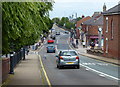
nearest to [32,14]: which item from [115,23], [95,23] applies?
Answer: [115,23]

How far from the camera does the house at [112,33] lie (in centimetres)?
4666

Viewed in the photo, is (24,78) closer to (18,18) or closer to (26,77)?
(26,77)

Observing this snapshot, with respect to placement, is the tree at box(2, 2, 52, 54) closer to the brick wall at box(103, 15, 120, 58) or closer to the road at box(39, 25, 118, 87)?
the road at box(39, 25, 118, 87)

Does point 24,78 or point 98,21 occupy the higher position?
point 98,21

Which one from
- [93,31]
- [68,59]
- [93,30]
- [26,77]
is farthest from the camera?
[93,30]

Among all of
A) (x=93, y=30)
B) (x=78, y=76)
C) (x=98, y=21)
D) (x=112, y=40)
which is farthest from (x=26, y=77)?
(x=98, y=21)

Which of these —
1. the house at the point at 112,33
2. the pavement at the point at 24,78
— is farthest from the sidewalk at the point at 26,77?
the house at the point at 112,33

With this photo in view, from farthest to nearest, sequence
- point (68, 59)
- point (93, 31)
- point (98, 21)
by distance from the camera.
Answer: point (98, 21) → point (93, 31) → point (68, 59)

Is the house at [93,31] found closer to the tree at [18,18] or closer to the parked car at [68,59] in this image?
the parked car at [68,59]

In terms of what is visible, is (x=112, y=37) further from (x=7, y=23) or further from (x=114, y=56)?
Answer: (x=7, y=23)

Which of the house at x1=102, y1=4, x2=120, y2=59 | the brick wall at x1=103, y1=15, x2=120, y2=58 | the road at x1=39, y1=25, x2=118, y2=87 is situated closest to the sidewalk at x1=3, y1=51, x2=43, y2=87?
the road at x1=39, y1=25, x2=118, y2=87

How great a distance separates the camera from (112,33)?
1953 inches

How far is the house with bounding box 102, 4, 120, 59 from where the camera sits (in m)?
46.7

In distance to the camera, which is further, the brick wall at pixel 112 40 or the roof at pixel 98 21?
the roof at pixel 98 21
